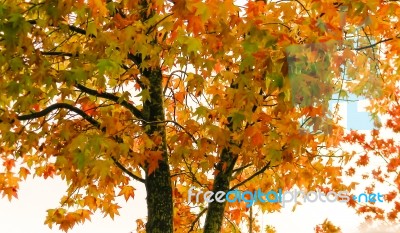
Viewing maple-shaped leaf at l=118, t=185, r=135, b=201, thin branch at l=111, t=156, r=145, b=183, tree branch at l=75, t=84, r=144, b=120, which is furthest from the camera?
maple-shaped leaf at l=118, t=185, r=135, b=201

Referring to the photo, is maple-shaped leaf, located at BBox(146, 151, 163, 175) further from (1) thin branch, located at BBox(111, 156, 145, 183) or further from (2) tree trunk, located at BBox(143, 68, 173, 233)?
(2) tree trunk, located at BBox(143, 68, 173, 233)

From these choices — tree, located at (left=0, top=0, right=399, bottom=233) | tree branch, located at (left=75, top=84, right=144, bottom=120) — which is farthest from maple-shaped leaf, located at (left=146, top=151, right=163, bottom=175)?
tree branch, located at (left=75, top=84, right=144, bottom=120)

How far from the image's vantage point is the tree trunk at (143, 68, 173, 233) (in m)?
6.27

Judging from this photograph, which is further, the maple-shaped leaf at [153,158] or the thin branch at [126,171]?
the thin branch at [126,171]

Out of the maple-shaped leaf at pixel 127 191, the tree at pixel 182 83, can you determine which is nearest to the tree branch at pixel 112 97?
the tree at pixel 182 83

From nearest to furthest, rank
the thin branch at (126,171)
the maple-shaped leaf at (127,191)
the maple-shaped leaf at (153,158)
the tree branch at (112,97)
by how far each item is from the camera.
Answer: the maple-shaped leaf at (153,158) → the thin branch at (126,171) → the tree branch at (112,97) → the maple-shaped leaf at (127,191)

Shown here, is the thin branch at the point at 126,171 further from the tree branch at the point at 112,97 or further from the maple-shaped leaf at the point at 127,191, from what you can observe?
the tree branch at the point at 112,97

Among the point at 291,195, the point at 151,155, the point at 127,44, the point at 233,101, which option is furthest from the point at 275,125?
the point at 291,195

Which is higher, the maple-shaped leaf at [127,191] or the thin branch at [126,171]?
the thin branch at [126,171]

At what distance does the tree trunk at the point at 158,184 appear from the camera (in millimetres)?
6270

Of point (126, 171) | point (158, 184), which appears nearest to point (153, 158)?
point (126, 171)

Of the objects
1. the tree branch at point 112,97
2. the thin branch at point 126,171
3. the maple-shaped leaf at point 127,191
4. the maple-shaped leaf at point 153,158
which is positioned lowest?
the maple-shaped leaf at point 127,191

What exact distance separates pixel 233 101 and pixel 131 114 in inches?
60.2

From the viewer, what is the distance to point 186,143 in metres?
5.55
